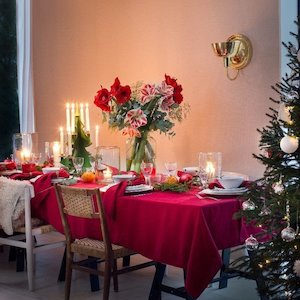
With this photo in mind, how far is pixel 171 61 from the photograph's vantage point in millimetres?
4922

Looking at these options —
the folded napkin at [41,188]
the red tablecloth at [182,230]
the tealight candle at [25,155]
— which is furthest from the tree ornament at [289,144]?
the tealight candle at [25,155]

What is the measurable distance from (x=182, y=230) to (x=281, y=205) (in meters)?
0.72

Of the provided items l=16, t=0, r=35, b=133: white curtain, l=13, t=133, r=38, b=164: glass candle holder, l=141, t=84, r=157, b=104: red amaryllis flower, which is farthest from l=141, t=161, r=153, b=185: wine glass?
l=16, t=0, r=35, b=133: white curtain

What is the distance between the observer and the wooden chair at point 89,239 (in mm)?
3172

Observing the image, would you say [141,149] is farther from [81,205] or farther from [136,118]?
[81,205]

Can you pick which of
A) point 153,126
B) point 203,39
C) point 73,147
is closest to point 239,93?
point 203,39

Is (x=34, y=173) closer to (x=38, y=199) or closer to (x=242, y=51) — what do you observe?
(x=38, y=199)

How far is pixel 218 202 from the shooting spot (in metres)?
2.93

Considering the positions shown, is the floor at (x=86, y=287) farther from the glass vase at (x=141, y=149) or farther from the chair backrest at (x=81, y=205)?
the glass vase at (x=141, y=149)

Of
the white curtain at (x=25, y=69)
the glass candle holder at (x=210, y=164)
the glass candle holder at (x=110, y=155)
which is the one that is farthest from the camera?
the white curtain at (x=25, y=69)

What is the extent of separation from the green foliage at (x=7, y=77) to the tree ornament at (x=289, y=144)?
14.4ft

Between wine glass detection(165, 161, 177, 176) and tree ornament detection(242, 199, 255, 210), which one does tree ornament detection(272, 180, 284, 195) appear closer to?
tree ornament detection(242, 199, 255, 210)

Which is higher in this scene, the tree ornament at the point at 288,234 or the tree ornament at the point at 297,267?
the tree ornament at the point at 288,234

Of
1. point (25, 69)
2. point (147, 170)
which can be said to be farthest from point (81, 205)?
point (25, 69)
